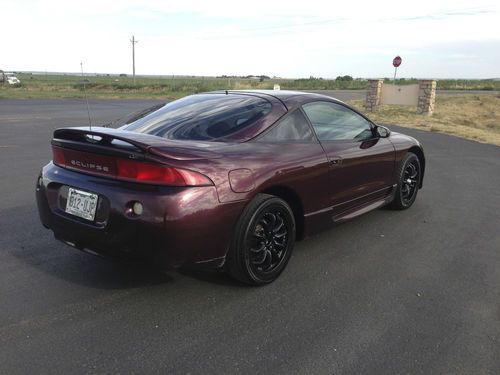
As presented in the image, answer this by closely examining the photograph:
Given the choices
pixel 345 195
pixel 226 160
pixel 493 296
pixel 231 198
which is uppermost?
pixel 226 160

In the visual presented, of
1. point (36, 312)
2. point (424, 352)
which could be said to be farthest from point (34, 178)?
point (424, 352)

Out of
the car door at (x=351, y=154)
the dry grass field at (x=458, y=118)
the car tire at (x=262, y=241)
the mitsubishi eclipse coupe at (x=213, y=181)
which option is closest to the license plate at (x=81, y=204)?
the mitsubishi eclipse coupe at (x=213, y=181)

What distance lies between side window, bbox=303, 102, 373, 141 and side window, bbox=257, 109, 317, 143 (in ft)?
0.43

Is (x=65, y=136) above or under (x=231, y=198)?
above

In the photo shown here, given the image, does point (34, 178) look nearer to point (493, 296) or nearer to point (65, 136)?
point (65, 136)

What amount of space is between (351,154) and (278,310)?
1802mm

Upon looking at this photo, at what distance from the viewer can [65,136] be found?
11.0ft

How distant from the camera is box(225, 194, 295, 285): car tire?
3148 mm

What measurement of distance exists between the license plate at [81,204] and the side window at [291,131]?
1299mm

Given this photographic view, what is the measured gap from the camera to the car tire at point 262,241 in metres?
3.15

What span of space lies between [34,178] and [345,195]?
4.95 metres

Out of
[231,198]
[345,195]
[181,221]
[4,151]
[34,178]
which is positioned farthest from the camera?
[4,151]

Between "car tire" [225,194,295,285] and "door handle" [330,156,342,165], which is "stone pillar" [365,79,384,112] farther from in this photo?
"car tire" [225,194,295,285]

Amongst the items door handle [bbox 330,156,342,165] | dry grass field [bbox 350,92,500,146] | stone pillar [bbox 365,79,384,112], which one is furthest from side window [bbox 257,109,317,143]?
stone pillar [bbox 365,79,384,112]
